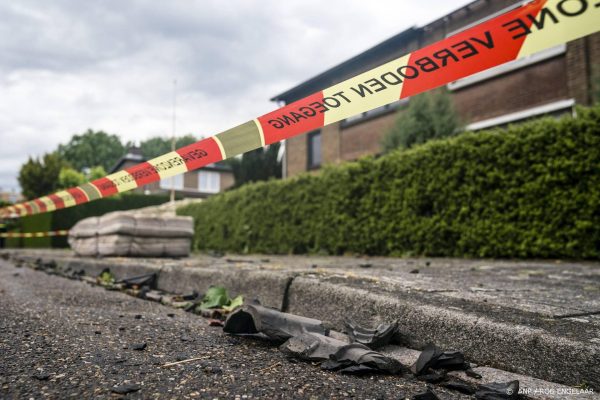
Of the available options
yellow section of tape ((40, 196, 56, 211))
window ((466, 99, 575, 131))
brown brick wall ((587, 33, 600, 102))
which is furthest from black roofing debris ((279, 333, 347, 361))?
window ((466, 99, 575, 131))

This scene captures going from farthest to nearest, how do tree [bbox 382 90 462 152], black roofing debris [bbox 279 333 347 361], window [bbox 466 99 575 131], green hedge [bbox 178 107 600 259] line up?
tree [bbox 382 90 462 152] < window [bbox 466 99 575 131] < green hedge [bbox 178 107 600 259] < black roofing debris [bbox 279 333 347 361]

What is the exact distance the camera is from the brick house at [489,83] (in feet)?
30.7

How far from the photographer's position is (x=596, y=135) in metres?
5.54

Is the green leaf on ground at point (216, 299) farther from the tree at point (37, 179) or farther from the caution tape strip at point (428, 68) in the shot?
the tree at point (37, 179)

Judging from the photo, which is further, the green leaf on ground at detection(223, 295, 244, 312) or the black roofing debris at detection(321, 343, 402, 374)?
the green leaf on ground at detection(223, 295, 244, 312)

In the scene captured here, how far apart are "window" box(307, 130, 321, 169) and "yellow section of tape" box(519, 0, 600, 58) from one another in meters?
16.2

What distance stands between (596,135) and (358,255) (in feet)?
14.0

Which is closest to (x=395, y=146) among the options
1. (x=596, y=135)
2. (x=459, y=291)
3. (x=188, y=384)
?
(x=596, y=135)

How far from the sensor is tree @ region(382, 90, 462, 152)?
32.6 feet

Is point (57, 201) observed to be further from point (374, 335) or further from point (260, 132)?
point (374, 335)

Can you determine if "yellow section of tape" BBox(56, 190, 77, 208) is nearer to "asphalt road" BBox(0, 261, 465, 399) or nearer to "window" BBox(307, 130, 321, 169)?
"asphalt road" BBox(0, 261, 465, 399)

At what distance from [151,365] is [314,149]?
16.8m

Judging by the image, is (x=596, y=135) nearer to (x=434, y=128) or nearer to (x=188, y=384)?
(x=434, y=128)

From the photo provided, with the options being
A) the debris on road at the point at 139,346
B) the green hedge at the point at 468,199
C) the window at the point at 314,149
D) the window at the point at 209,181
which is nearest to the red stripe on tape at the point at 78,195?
the debris on road at the point at 139,346
